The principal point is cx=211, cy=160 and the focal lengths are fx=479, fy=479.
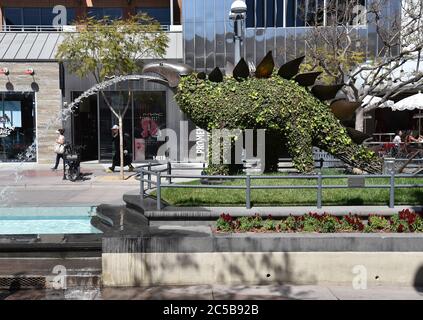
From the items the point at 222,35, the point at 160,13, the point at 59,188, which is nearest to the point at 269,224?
the point at 59,188

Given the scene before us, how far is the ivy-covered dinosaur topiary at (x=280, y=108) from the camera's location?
905 cm

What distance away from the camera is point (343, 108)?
9.58 metres

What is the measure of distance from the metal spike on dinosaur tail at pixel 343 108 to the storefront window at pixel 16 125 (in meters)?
18.9

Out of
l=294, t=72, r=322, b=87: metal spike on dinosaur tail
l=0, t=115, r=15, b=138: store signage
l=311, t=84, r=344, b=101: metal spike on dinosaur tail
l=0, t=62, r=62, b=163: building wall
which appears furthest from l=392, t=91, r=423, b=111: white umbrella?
l=0, t=115, r=15, b=138: store signage

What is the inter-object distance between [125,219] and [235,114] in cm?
281

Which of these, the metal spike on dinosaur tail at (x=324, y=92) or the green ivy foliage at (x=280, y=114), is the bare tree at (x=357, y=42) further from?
the green ivy foliage at (x=280, y=114)

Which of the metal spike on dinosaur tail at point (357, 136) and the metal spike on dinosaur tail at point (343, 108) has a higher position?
the metal spike on dinosaur tail at point (343, 108)

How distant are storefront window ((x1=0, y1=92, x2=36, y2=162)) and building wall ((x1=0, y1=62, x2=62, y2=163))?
0.51 metres

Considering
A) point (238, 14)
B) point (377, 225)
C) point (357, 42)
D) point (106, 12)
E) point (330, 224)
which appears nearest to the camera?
point (330, 224)

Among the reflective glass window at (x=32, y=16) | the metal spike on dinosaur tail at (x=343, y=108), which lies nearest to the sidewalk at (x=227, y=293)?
the metal spike on dinosaur tail at (x=343, y=108)

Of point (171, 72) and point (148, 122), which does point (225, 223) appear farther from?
point (148, 122)

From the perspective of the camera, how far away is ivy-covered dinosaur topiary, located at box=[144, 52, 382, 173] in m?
9.05

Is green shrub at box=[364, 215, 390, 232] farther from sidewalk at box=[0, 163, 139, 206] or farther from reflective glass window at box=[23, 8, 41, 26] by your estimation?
reflective glass window at box=[23, 8, 41, 26]

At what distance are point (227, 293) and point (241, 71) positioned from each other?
4893 millimetres
